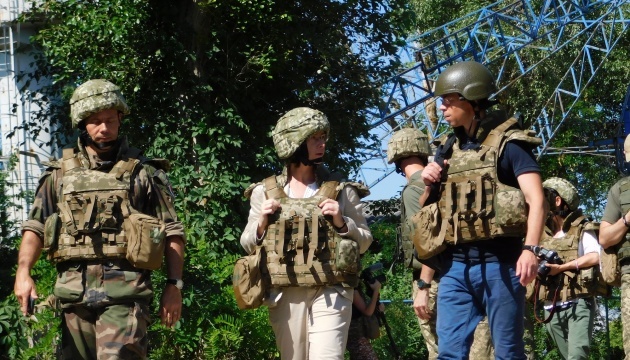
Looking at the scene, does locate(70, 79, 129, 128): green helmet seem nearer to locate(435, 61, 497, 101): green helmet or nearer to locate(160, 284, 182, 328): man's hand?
locate(160, 284, 182, 328): man's hand

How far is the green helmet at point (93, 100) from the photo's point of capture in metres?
6.62

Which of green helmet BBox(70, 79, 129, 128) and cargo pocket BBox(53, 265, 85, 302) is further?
green helmet BBox(70, 79, 129, 128)

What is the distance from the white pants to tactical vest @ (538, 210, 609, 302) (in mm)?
3489

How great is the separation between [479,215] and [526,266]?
0.53m

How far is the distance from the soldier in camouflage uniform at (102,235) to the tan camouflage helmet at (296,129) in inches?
30.1

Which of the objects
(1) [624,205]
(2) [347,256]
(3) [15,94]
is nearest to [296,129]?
(2) [347,256]

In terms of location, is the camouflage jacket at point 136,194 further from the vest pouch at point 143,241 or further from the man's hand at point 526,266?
the man's hand at point 526,266

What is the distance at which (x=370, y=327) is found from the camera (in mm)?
8484

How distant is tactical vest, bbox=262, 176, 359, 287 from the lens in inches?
268

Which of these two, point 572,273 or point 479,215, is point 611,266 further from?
point 479,215

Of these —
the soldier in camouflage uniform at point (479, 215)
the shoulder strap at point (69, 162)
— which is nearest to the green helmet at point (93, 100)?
the shoulder strap at point (69, 162)

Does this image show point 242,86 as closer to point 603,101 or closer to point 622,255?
point 622,255

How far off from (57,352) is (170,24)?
5.68 metres

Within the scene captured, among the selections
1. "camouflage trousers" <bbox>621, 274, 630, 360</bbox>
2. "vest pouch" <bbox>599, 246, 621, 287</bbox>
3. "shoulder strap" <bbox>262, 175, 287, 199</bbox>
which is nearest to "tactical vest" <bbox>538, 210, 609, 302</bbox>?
"vest pouch" <bbox>599, 246, 621, 287</bbox>
